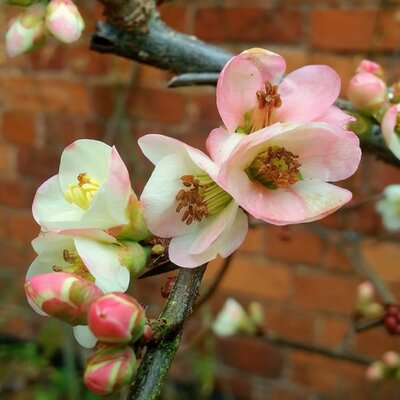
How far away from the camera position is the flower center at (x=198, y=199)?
1.23 ft

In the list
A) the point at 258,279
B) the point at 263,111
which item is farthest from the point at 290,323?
the point at 263,111

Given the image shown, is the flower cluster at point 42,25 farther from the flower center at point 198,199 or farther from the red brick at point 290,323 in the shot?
the red brick at point 290,323

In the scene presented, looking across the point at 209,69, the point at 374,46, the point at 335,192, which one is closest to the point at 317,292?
the point at 374,46

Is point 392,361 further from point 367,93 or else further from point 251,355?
point 251,355

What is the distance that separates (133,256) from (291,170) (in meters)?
0.10

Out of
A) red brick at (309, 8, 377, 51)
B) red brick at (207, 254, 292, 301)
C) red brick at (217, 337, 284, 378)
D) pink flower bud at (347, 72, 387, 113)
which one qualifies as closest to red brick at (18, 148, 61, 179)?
red brick at (207, 254, 292, 301)

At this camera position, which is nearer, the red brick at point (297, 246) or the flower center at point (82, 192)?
the flower center at point (82, 192)

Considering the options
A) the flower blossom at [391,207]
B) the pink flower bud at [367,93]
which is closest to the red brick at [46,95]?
the flower blossom at [391,207]

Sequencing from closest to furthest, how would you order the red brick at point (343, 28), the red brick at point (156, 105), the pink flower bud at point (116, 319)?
the pink flower bud at point (116, 319)
the red brick at point (343, 28)
the red brick at point (156, 105)

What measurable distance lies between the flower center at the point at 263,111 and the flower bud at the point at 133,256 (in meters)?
0.09

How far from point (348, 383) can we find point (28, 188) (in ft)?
3.20

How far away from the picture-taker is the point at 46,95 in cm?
182

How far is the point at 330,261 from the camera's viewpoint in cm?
149

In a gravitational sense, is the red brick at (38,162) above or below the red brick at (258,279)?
above
